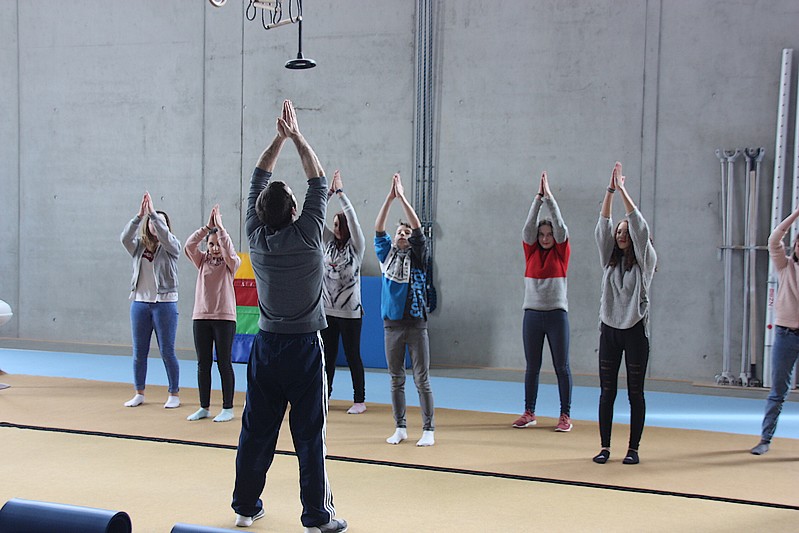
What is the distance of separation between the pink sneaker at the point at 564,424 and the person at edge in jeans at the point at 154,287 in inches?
118

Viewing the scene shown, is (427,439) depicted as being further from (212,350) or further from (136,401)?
(136,401)

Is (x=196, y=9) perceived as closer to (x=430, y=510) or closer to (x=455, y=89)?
(x=455, y=89)

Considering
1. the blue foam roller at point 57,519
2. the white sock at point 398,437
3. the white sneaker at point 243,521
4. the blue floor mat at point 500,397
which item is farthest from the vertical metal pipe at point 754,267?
the blue foam roller at point 57,519

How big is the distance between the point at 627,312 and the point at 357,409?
8.03 ft

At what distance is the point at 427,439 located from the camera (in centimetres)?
524

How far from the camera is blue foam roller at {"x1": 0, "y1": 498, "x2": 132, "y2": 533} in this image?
9.05 feet

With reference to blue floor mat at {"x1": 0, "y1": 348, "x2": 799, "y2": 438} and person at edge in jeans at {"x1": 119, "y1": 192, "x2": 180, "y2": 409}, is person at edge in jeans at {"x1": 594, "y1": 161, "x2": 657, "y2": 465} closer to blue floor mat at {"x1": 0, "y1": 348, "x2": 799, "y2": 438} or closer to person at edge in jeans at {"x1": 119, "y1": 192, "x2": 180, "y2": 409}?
blue floor mat at {"x1": 0, "y1": 348, "x2": 799, "y2": 438}

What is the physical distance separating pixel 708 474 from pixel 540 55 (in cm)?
521

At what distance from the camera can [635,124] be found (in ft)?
27.0

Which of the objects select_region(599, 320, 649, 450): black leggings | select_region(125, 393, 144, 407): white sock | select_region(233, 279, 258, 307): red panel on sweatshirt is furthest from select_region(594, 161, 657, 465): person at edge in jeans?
select_region(233, 279, 258, 307): red panel on sweatshirt

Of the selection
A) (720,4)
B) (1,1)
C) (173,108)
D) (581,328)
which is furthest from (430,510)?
(1,1)

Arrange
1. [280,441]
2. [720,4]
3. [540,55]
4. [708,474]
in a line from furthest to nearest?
[540,55] < [720,4] < [280,441] < [708,474]

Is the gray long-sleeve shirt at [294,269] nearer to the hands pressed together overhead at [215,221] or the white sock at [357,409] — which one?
the hands pressed together overhead at [215,221]

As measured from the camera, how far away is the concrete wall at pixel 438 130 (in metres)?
8.08
